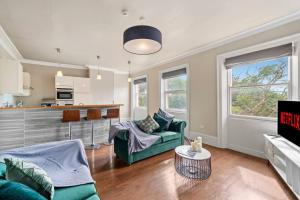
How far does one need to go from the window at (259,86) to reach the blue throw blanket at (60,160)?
3429 mm

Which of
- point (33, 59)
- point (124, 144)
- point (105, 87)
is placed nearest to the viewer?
point (124, 144)

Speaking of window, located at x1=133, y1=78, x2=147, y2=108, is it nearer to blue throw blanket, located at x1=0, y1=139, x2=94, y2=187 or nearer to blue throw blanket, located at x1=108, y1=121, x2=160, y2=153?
blue throw blanket, located at x1=108, y1=121, x2=160, y2=153

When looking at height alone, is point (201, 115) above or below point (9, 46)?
below

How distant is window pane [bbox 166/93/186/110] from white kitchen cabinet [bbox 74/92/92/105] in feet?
10.5

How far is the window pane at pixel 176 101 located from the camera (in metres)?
4.82

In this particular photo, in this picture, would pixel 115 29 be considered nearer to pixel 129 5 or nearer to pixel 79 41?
pixel 129 5

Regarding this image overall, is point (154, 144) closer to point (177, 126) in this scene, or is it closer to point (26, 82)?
point (177, 126)

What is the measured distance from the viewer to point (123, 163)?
2.84 metres

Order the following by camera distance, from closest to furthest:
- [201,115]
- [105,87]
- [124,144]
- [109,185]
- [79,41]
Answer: [109,185] < [124,144] < [79,41] < [201,115] < [105,87]

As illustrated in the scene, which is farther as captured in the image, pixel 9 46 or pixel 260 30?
pixel 9 46

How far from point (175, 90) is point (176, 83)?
0.81 feet

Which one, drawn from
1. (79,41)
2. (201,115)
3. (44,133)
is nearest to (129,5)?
(79,41)

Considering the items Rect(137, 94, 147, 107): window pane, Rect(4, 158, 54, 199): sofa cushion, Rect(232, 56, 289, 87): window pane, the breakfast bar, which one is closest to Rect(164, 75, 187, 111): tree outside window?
Rect(137, 94, 147, 107): window pane

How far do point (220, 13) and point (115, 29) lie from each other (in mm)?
1960
